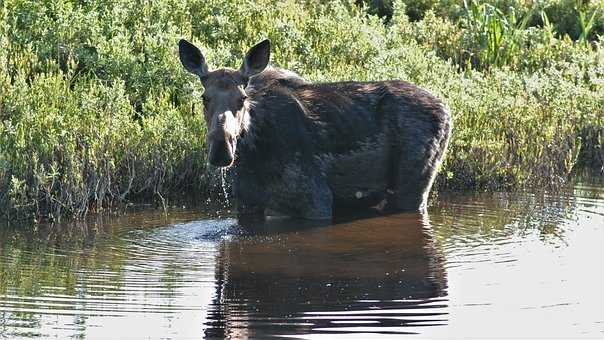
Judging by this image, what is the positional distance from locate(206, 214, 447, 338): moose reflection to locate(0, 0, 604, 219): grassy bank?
175 cm

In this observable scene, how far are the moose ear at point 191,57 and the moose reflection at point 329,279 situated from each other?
5.26 ft

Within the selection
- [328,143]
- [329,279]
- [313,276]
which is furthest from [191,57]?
[329,279]

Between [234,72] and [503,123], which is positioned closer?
[234,72]

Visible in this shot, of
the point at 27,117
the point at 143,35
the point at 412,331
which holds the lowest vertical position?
the point at 412,331

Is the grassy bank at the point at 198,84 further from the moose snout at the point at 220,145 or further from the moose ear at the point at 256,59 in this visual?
the moose snout at the point at 220,145

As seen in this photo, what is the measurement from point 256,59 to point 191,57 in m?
0.61

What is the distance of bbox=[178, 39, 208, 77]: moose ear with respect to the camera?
39.2ft

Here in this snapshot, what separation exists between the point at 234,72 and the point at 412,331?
3863mm

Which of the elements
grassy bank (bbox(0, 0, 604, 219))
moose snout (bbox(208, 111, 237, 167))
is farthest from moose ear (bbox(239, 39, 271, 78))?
grassy bank (bbox(0, 0, 604, 219))

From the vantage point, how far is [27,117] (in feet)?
42.9

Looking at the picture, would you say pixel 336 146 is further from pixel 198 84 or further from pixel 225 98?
pixel 198 84

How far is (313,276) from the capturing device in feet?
33.9

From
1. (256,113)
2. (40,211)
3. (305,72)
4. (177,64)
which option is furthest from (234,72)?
(305,72)

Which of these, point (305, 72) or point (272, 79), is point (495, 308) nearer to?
point (272, 79)
